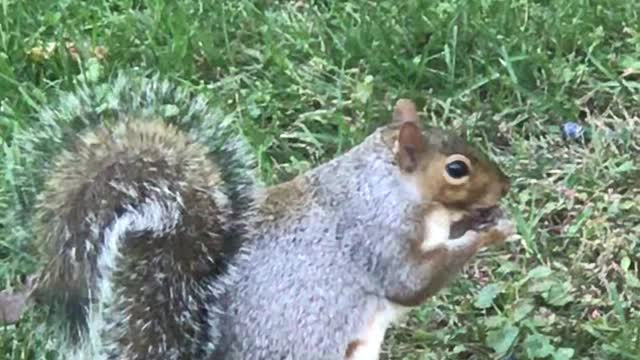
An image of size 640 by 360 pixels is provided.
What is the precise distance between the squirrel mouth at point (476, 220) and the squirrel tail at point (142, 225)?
30 centimetres

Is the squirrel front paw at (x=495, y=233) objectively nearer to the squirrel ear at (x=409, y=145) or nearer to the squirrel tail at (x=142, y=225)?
the squirrel ear at (x=409, y=145)

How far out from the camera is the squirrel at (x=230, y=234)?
239 cm

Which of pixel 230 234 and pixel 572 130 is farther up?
pixel 230 234

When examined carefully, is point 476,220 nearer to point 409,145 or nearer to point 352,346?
point 409,145

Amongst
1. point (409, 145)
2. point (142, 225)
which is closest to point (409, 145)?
point (409, 145)

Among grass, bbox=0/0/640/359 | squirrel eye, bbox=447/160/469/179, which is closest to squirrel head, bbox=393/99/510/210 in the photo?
squirrel eye, bbox=447/160/469/179

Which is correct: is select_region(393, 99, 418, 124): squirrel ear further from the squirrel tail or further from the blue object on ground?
the blue object on ground

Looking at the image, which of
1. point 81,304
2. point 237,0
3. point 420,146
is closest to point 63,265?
point 81,304

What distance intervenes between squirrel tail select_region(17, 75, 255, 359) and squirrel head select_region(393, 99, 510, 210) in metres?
Result: 0.22

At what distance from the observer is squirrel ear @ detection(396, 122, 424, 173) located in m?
2.50

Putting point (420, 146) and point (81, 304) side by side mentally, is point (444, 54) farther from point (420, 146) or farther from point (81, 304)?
point (81, 304)

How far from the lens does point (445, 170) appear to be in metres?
2.51

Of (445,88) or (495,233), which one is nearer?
(495,233)

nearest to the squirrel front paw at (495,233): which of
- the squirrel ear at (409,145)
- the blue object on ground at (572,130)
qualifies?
A: the squirrel ear at (409,145)
